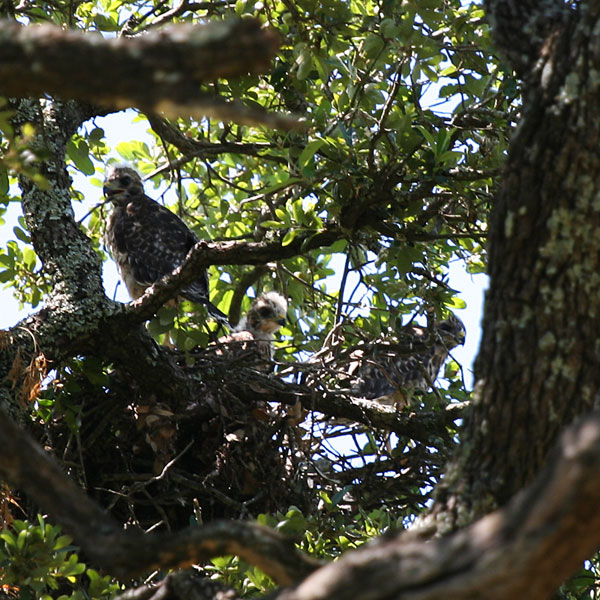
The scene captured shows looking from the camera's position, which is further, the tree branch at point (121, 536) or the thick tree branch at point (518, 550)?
the tree branch at point (121, 536)

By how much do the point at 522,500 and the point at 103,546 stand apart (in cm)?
88

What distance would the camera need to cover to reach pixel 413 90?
14.7 feet

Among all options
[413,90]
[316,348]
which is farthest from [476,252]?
[413,90]

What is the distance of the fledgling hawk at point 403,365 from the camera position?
197 inches

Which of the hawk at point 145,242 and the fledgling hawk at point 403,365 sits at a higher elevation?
the hawk at point 145,242

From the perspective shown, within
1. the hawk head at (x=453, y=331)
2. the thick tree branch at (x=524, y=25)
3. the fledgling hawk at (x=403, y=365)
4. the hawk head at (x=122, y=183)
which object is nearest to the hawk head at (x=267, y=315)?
the fledgling hawk at (x=403, y=365)

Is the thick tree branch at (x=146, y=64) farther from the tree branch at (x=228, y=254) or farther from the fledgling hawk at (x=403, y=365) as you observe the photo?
the fledgling hawk at (x=403, y=365)

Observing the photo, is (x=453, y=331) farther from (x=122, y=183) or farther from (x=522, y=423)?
(x=522, y=423)

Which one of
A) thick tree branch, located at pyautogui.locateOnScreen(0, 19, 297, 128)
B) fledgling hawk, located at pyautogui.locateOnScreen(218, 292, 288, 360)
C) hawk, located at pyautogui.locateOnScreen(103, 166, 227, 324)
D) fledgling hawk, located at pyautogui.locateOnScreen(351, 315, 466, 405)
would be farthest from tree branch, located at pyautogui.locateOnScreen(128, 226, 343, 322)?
thick tree branch, located at pyautogui.locateOnScreen(0, 19, 297, 128)

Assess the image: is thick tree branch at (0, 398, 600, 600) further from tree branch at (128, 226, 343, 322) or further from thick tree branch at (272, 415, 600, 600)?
tree branch at (128, 226, 343, 322)

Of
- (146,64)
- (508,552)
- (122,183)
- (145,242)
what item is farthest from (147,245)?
(508,552)

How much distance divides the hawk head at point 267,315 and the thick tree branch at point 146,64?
5.07 metres

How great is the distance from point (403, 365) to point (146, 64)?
7.08 metres

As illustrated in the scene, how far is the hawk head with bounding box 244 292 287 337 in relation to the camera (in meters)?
6.59
